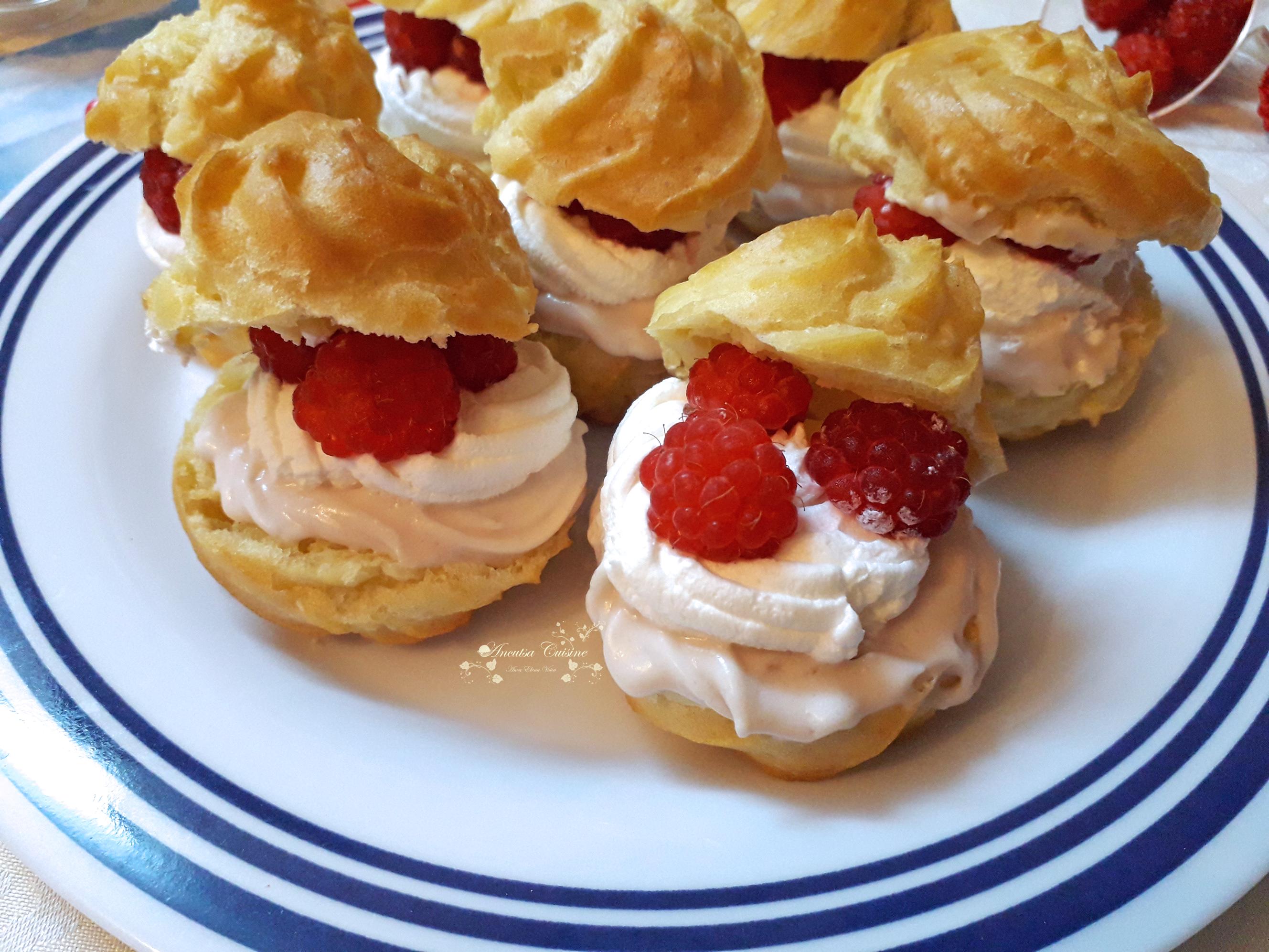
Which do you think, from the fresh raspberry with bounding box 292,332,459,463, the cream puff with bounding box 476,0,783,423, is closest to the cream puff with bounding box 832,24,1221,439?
the cream puff with bounding box 476,0,783,423

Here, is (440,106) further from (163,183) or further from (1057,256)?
(1057,256)

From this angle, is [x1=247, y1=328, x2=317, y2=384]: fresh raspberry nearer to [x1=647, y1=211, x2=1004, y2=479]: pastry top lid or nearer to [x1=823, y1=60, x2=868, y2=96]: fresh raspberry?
[x1=647, y1=211, x2=1004, y2=479]: pastry top lid

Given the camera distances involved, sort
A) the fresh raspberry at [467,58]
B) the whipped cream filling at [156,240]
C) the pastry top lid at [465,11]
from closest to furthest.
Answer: the pastry top lid at [465,11]
the whipped cream filling at [156,240]
the fresh raspberry at [467,58]

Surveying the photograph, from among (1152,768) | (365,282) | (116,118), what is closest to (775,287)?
(365,282)

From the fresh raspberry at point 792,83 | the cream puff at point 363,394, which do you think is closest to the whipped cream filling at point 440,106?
the fresh raspberry at point 792,83

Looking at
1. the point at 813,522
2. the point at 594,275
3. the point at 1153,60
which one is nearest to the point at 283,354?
the point at 594,275

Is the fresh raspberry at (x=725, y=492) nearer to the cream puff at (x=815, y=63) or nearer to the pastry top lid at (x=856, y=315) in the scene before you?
the pastry top lid at (x=856, y=315)

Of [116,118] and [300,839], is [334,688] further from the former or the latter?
[116,118]
